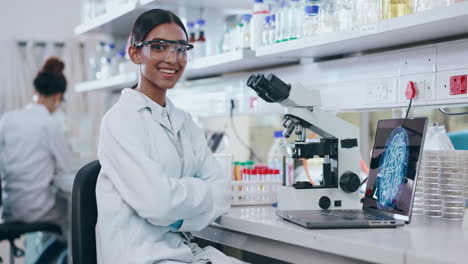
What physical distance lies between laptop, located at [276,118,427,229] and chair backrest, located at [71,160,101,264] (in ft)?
1.81

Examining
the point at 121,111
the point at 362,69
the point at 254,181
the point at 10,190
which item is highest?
the point at 362,69

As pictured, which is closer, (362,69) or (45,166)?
(362,69)

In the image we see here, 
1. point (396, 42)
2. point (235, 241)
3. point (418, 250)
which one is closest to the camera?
point (418, 250)

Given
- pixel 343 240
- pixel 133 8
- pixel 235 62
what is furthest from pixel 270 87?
pixel 133 8

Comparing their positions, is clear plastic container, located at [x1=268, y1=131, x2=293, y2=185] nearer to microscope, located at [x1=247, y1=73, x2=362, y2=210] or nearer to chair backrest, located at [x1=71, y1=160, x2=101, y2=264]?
microscope, located at [x1=247, y1=73, x2=362, y2=210]

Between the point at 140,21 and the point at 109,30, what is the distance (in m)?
1.90

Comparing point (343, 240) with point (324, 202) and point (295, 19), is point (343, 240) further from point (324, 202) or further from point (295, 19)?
point (295, 19)

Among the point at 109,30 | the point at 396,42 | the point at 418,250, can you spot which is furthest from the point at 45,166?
the point at 418,250

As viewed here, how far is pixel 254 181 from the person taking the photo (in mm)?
1947

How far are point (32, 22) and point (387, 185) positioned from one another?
4.68 metres

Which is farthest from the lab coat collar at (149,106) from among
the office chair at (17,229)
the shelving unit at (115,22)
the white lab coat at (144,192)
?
the office chair at (17,229)

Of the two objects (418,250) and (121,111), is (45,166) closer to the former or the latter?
(121,111)

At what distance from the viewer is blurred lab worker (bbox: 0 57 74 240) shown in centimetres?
330

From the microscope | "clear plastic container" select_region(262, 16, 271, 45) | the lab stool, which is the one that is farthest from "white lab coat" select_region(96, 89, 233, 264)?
the lab stool
